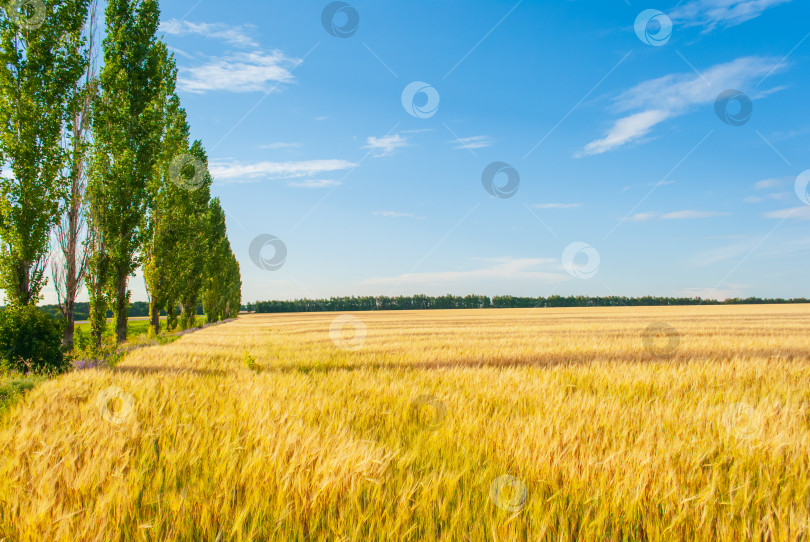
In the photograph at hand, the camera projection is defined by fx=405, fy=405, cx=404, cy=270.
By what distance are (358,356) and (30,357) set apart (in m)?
7.81

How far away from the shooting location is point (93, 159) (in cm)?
1697

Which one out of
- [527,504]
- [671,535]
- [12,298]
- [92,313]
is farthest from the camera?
[92,313]

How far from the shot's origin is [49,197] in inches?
535

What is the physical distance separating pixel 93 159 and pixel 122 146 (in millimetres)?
1229

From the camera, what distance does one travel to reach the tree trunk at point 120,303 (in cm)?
1822

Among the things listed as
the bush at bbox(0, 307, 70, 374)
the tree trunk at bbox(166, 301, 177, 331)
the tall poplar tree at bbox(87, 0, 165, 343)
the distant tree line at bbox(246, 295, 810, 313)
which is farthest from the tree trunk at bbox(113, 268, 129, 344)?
the distant tree line at bbox(246, 295, 810, 313)

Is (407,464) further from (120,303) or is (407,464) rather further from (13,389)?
(120,303)

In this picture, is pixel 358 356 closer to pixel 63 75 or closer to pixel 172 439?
pixel 172 439

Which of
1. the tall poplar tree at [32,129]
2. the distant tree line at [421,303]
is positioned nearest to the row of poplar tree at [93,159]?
the tall poplar tree at [32,129]

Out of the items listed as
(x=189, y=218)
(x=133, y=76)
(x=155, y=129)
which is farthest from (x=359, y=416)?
(x=189, y=218)

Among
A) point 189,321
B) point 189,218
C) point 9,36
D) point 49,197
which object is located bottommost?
point 189,321

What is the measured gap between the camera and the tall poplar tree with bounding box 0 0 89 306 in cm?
1285

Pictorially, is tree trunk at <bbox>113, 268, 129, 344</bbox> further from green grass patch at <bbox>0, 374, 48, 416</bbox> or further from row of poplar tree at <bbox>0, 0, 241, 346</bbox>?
green grass patch at <bbox>0, 374, 48, 416</bbox>

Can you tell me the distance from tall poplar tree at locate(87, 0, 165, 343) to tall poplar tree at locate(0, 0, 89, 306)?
298 cm
